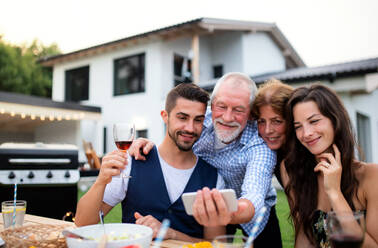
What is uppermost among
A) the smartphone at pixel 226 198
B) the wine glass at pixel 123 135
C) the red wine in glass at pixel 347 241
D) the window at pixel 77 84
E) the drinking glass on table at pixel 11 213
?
the window at pixel 77 84

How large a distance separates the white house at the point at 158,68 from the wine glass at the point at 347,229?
8.56 metres

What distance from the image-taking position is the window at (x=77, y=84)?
44.5 feet

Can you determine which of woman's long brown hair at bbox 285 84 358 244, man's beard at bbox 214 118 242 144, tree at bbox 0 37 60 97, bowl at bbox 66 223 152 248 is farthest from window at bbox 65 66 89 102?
tree at bbox 0 37 60 97

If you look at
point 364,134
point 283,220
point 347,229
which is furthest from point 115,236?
point 364,134

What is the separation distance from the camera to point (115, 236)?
1.28 m

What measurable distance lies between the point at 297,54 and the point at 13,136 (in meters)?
15.0

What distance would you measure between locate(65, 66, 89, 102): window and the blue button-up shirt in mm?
11998

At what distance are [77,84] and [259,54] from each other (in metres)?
8.30

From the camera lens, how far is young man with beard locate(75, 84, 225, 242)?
Result: 211 cm

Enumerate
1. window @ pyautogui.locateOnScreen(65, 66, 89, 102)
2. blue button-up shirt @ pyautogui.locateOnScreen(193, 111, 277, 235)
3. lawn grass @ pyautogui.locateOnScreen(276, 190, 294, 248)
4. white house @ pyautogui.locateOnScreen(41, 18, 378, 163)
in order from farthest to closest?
window @ pyautogui.locateOnScreen(65, 66, 89, 102) < white house @ pyautogui.locateOnScreen(41, 18, 378, 163) < lawn grass @ pyautogui.locateOnScreen(276, 190, 294, 248) < blue button-up shirt @ pyautogui.locateOnScreen(193, 111, 277, 235)

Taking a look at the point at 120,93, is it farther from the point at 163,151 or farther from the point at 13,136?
the point at 163,151

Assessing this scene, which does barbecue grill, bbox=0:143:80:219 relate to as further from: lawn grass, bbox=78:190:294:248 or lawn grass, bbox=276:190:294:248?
lawn grass, bbox=276:190:294:248

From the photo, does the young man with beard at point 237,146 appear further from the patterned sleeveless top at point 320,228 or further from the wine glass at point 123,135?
the wine glass at point 123,135

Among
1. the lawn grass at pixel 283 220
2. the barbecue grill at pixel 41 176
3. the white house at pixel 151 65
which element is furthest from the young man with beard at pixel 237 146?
the white house at pixel 151 65
